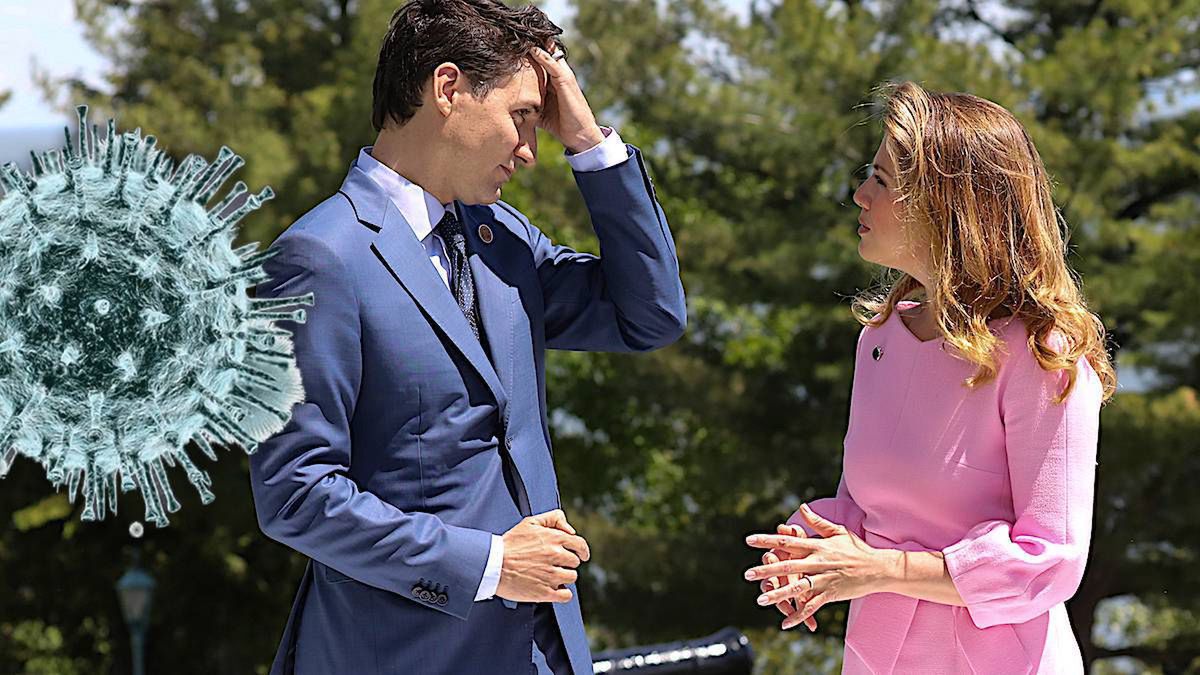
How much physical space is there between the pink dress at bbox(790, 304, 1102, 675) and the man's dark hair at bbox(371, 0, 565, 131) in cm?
69

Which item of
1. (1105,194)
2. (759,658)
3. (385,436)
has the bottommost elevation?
(759,658)

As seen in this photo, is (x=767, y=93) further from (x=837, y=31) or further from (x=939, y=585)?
(x=939, y=585)

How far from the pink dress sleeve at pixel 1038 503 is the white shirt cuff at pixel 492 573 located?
0.61 meters

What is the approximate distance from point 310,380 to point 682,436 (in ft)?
50.9

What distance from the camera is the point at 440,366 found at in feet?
6.79

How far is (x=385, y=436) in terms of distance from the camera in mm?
2049

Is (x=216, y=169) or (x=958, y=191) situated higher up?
(x=216, y=169)

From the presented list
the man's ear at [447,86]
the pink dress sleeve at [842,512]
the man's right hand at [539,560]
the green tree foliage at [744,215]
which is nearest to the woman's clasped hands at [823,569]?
the pink dress sleeve at [842,512]

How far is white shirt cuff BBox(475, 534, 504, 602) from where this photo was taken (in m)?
2.00

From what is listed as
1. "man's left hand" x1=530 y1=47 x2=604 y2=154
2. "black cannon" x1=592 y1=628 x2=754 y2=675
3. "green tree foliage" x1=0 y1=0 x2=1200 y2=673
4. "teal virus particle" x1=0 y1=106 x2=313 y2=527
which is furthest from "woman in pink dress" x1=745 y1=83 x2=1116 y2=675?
"green tree foliage" x1=0 y1=0 x2=1200 y2=673

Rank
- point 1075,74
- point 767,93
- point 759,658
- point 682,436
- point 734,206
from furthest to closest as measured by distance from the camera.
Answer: point 759,658 → point 682,436 → point 734,206 → point 767,93 → point 1075,74

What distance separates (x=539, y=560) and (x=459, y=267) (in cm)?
45

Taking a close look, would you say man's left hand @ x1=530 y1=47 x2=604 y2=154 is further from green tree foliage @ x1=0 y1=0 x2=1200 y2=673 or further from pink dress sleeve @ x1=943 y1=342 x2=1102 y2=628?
green tree foliage @ x1=0 y1=0 x2=1200 y2=673

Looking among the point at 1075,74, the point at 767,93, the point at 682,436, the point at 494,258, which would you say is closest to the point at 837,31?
the point at 767,93
